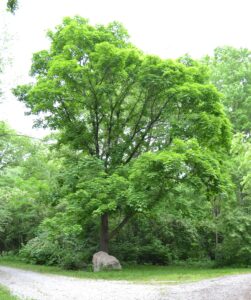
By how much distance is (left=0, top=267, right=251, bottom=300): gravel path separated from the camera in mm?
9609

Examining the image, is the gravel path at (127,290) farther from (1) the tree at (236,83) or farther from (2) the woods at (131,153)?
(1) the tree at (236,83)

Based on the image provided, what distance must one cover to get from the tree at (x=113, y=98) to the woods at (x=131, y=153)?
57 millimetres

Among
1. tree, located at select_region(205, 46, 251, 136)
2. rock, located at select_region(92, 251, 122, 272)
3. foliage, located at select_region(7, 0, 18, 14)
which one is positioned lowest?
rock, located at select_region(92, 251, 122, 272)

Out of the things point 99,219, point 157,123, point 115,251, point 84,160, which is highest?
point 157,123

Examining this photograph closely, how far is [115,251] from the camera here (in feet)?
71.3

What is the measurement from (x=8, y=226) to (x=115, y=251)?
1047 cm

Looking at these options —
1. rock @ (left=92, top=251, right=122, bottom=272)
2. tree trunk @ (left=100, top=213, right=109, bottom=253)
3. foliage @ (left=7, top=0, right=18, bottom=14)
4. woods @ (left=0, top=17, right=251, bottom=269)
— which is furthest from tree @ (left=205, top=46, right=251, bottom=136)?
Result: foliage @ (left=7, top=0, right=18, bottom=14)

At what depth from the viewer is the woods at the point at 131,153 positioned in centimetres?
1667

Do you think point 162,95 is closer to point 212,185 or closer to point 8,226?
point 212,185

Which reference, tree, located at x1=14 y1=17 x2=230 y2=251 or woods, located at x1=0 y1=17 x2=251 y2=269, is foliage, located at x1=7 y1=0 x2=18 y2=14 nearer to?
woods, located at x1=0 y1=17 x2=251 y2=269

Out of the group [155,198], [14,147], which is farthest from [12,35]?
[14,147]

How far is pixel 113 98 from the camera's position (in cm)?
2005

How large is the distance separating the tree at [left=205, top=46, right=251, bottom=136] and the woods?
10414mm

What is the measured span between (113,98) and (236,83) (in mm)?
15697
